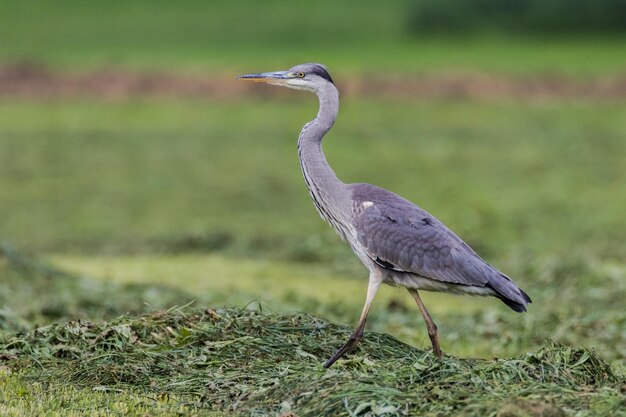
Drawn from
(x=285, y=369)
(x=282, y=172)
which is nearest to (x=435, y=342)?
(x=285, y=369)

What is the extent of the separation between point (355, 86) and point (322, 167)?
18427 millimetres

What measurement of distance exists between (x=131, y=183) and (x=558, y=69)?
11797 millimetres

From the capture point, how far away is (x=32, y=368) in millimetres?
7859

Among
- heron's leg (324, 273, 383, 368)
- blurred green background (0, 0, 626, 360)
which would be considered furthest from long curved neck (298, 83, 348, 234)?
blurred green background (0, 0, 626, 360)

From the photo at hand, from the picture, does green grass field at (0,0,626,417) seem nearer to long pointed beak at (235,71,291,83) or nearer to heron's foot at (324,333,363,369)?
heron's foot at (324,333,363,369)

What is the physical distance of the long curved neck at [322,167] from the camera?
8258 mm

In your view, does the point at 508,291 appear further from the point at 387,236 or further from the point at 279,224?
the point at 279,224

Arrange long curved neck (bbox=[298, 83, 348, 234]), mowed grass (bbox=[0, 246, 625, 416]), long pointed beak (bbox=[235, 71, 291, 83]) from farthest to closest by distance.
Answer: long pointed beak (bbox=[235, 71, 291, 83]) < long curved neck (bbox=[298, 83, 348, 234]) < mowed grass (bbox=[0, 246, 625, 416])

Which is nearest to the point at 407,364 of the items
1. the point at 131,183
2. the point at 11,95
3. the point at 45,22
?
the point at 131,183

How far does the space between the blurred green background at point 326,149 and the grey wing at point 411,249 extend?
8.01 ft

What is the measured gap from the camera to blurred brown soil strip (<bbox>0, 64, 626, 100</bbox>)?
86.1ft

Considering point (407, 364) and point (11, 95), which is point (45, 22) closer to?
point (11, 95)

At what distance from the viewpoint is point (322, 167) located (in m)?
8.27

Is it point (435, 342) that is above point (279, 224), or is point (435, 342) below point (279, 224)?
above
